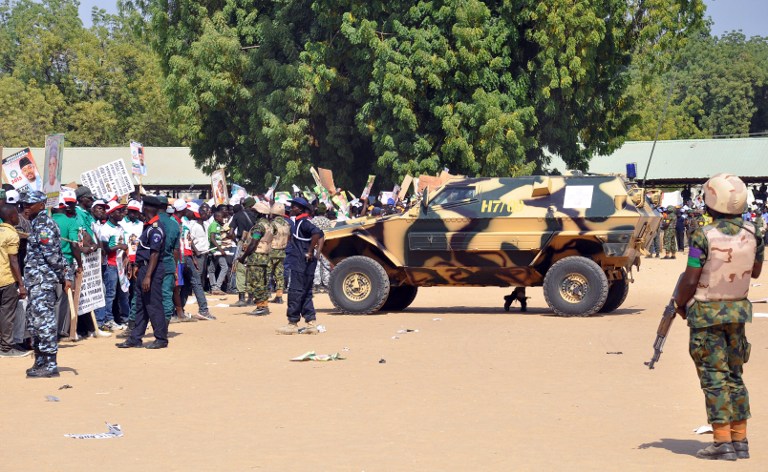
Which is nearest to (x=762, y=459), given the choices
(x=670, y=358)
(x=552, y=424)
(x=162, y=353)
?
(x=552, y=424)

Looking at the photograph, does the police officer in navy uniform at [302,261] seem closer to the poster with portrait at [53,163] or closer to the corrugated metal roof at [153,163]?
the poster with portrait at [53,163]

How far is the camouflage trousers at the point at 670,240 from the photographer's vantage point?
37.7 metres

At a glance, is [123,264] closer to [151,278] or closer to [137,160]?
[151,278]

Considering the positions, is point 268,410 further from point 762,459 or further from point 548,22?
point 548,22

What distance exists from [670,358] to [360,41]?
22.6m

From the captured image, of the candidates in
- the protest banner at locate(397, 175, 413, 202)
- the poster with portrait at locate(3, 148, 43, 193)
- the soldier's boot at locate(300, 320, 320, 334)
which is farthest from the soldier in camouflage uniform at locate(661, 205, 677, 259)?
the poster with portrait at locate(3, 148, 43, 193)

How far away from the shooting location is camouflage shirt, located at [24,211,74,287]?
1150cm

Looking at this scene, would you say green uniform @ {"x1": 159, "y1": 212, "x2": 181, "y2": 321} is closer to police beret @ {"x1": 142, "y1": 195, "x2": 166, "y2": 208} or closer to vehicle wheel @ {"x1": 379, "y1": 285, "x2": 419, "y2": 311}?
police beret @ {"x1": 142, "y1": 195, "x2": 166, "y2": 208}

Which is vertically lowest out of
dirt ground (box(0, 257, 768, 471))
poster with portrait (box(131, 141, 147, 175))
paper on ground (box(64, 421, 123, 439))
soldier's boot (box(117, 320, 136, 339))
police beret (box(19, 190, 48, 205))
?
paper on ground (box(64, 421, 123, 439))

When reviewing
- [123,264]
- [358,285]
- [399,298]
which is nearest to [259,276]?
[358,285]

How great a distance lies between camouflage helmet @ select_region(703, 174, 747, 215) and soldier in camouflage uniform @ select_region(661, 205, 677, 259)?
3030 cm

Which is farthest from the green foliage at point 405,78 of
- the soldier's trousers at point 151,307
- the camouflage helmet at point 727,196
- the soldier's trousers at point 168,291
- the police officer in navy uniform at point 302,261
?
the camouflage helmet at point 727,196

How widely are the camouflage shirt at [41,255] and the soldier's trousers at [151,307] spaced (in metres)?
2.38

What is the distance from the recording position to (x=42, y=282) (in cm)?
1151
